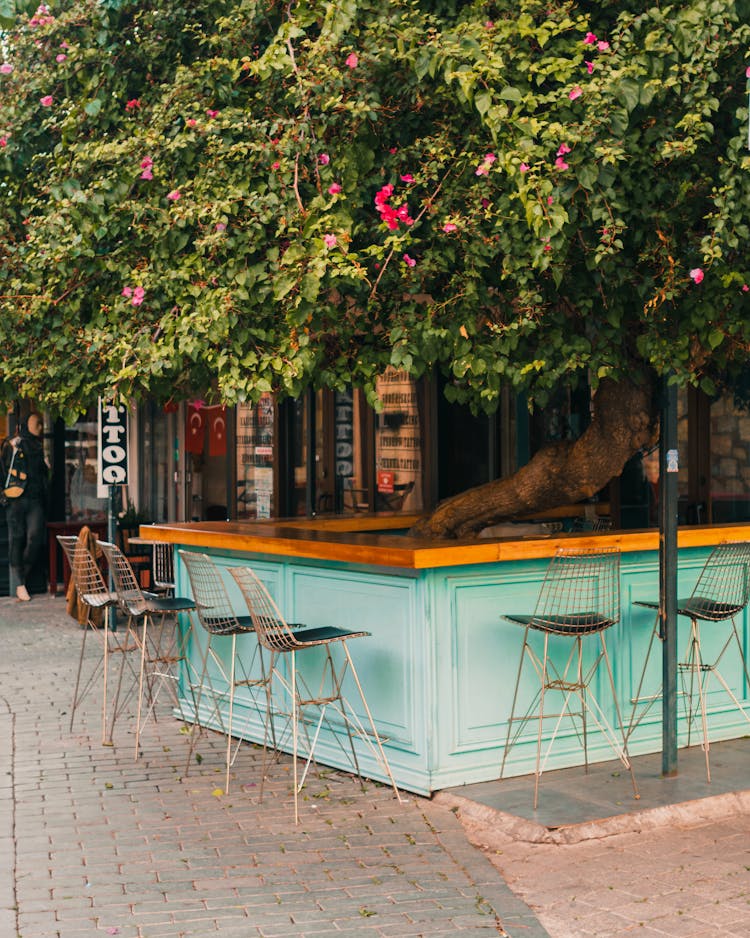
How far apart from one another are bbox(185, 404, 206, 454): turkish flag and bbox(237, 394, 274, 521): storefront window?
1.63m

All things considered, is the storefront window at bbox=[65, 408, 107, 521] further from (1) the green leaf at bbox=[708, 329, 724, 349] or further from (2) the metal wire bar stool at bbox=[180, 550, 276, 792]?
(1) the green leaf at bbox=[708, 329, 724, 349]

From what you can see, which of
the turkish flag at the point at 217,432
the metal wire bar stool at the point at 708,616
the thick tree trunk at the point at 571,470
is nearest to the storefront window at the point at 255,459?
the turkish flag at the point at 217,432

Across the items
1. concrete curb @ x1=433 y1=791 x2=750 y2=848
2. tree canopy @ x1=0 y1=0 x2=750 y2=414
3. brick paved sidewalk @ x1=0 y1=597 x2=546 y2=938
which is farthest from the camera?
concrete curb @ x1=433 y1=791 x2=750 y2=848

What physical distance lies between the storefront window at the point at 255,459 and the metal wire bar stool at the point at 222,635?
20.8ft

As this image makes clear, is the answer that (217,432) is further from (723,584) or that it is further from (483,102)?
(483,102)

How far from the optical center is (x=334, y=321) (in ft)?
24.5

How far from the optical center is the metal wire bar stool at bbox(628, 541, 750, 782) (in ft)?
25.8

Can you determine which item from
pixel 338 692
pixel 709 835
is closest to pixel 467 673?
pixel 338 692

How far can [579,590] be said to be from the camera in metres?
7.59

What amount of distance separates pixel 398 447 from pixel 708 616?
5697 millimetres

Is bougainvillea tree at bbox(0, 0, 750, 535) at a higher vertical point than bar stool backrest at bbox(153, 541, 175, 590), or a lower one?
higher

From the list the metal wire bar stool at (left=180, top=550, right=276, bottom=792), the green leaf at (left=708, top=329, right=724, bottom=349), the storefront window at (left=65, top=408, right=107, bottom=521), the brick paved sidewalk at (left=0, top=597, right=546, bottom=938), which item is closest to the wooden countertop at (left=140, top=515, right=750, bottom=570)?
the metal wire bar stool at (left=180, top=550, right=276, bottom=792)

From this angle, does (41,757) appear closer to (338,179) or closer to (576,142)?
(338,179)

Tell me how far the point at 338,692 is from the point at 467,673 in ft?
2.54
